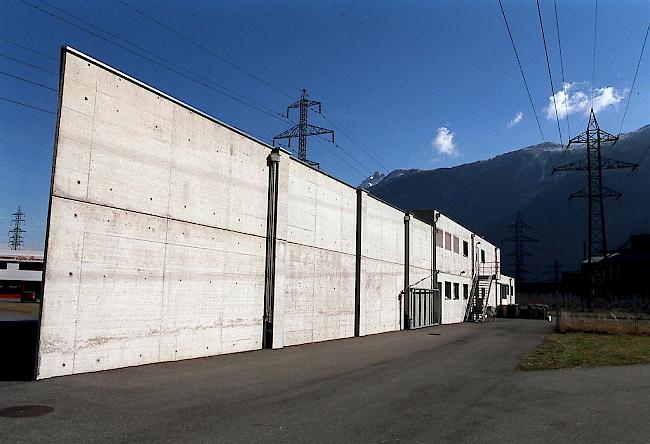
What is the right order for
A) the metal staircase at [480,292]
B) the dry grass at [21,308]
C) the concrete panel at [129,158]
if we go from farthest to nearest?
the metal staircase at [480,292]
the dry grass at [21,308]
the concrete panel at [129,158]

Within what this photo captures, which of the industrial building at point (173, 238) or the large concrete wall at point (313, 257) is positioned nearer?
the industrial building at point (173, 238)

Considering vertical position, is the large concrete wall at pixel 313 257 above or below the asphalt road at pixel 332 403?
above

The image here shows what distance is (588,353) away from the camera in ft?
57.7

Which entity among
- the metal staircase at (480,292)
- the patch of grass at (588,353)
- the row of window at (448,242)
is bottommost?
the patch of grass at (588,353)

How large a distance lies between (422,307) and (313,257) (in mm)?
15244

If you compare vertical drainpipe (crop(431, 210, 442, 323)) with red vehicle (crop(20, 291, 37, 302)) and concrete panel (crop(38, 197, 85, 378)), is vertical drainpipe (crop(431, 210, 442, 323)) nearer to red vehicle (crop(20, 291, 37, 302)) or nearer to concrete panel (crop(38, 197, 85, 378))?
concrete panel (crop(38, 197, 85, 378))

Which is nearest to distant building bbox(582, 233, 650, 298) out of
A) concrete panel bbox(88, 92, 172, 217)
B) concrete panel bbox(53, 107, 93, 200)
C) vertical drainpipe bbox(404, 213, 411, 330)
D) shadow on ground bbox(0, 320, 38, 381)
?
vertical drainpipe bbox(404, 213, 411, 330)

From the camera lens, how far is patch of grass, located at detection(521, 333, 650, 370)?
14.9m

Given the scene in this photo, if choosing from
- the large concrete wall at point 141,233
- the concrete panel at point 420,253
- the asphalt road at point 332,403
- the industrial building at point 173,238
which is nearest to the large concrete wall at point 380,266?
the industrial building at point 173,238

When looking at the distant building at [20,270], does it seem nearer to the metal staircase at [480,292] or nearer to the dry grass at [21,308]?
the dry grass at [21,308]

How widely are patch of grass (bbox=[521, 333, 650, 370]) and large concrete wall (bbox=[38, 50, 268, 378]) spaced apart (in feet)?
30.0

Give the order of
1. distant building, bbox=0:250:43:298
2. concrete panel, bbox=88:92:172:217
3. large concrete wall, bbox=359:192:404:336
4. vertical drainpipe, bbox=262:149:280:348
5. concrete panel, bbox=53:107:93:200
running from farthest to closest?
distant building, bbox=0:250:43:298, large concrete wall, bbox=359:192:404:336, vertical drainpipe, bbox=262:149:280:348, concrete panel, bbox=88:92:172:217, concrete panel, bbox=53:107:93:200

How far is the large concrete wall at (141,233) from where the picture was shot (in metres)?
11.0

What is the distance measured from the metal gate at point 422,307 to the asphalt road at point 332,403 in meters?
17.0
